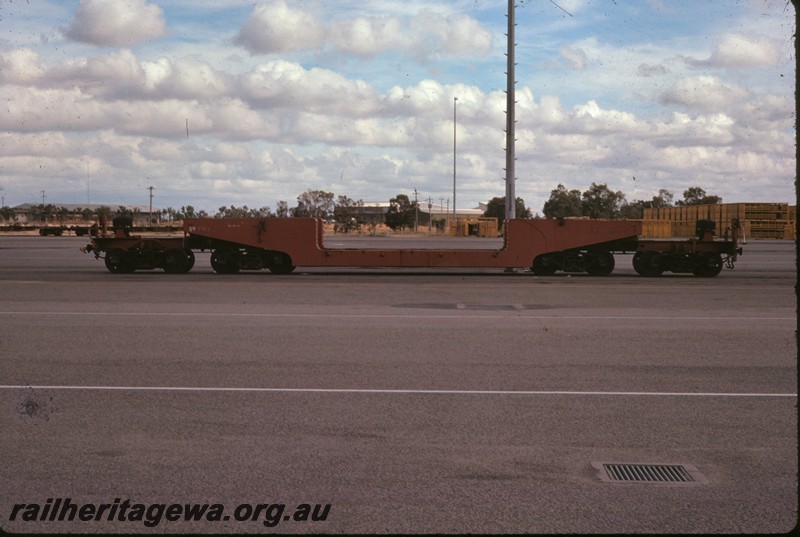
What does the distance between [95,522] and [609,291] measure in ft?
56.7

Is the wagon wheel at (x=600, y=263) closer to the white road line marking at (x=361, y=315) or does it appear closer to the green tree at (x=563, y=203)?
the white road line marking at (x=361, y=315)

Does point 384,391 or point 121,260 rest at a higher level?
point 121,260

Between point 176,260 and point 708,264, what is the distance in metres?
16.2

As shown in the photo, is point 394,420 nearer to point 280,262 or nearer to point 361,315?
point 361,315

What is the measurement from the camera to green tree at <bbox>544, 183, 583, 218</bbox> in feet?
264

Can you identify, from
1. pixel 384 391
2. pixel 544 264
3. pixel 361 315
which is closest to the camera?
pixel 384 391

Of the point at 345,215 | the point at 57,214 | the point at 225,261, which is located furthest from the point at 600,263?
the point at 57,214

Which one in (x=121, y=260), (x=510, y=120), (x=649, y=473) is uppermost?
(x=510, y=120)

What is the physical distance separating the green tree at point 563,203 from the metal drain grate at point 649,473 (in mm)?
71429

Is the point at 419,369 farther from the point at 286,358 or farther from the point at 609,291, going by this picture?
the point at 609,291

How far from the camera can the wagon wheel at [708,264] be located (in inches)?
1040

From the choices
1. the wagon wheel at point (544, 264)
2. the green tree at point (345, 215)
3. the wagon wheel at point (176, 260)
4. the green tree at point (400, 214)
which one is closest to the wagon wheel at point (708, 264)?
the wagon wheel at point (544, 264)

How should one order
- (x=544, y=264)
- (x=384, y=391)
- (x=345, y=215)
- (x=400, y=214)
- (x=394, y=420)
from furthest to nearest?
(x=400, y=214) < (x=345, y=215) < (x=544, y=264) < (x=384, y=391) < (x=394, y=420)

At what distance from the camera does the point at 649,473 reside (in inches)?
238
